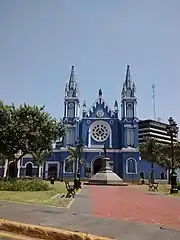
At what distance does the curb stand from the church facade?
61.0 m

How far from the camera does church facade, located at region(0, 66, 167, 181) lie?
68.2m

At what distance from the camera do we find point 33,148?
98.6 feet

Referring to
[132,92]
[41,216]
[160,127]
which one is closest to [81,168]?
[132,92]

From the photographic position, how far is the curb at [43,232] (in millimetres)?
6062

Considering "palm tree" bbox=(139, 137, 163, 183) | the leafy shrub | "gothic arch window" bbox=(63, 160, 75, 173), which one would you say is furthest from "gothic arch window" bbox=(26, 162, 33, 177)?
the leafy shrub

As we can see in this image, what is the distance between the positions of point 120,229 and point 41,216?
298 centimetres

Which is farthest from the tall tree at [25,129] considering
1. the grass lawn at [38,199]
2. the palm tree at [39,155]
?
the grass lawn at [38,199]

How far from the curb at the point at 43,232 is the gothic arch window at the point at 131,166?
61.8m

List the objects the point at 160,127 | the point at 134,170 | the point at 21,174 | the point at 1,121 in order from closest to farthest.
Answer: the point at 1,121, the point at 134,170, the point at 21,174, the point at 160,127

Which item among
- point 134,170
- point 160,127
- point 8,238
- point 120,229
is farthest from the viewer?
point 160,127

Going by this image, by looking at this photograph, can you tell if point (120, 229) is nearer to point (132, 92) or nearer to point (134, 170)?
point (134, 170)

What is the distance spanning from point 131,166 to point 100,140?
10427 mm

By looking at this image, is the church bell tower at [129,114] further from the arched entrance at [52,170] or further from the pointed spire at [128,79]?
the arched entrance at [52,170]

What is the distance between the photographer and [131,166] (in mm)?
67750
